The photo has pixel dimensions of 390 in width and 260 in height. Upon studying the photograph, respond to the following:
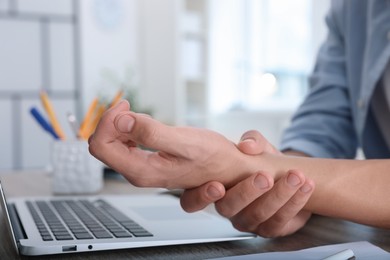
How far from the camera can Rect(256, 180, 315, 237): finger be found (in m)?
0.57

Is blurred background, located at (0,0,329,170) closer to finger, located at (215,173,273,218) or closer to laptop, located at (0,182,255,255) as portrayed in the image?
laptop, located at (0,182,255,255)

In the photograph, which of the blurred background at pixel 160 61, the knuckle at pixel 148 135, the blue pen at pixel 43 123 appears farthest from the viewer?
the blurred background at pixel 160 61

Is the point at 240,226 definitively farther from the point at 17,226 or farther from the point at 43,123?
the point at 43,123

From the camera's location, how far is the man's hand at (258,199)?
0.57m

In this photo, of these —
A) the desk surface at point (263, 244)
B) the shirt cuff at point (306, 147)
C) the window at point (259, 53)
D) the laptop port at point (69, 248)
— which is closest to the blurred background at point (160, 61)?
the window at point (259, 53)

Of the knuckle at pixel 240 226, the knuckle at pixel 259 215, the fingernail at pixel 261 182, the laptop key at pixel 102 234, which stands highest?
the fingernail at pixel 261 182

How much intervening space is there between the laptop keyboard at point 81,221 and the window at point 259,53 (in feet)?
10.0

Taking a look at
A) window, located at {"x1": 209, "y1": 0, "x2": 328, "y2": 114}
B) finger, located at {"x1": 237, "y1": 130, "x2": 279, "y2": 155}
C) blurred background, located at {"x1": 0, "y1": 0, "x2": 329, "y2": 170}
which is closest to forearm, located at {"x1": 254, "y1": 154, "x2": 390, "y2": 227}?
finger, located at {"x1": 237, "y1": 130, "x2": 279, "y2": 155}

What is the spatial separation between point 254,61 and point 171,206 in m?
3.19

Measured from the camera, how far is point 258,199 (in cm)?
60

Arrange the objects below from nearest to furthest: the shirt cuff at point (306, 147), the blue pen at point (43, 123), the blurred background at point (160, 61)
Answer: the shirt cuff at point (306, 147), the blue pen at point (43, 123), the blurred background at point (160, 61)

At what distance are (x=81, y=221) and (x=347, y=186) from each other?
0.99 ft

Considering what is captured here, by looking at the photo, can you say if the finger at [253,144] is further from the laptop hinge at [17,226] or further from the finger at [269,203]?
the laptop hinge at [17,226]

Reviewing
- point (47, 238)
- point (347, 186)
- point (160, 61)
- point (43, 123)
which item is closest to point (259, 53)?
point (160, 61)
